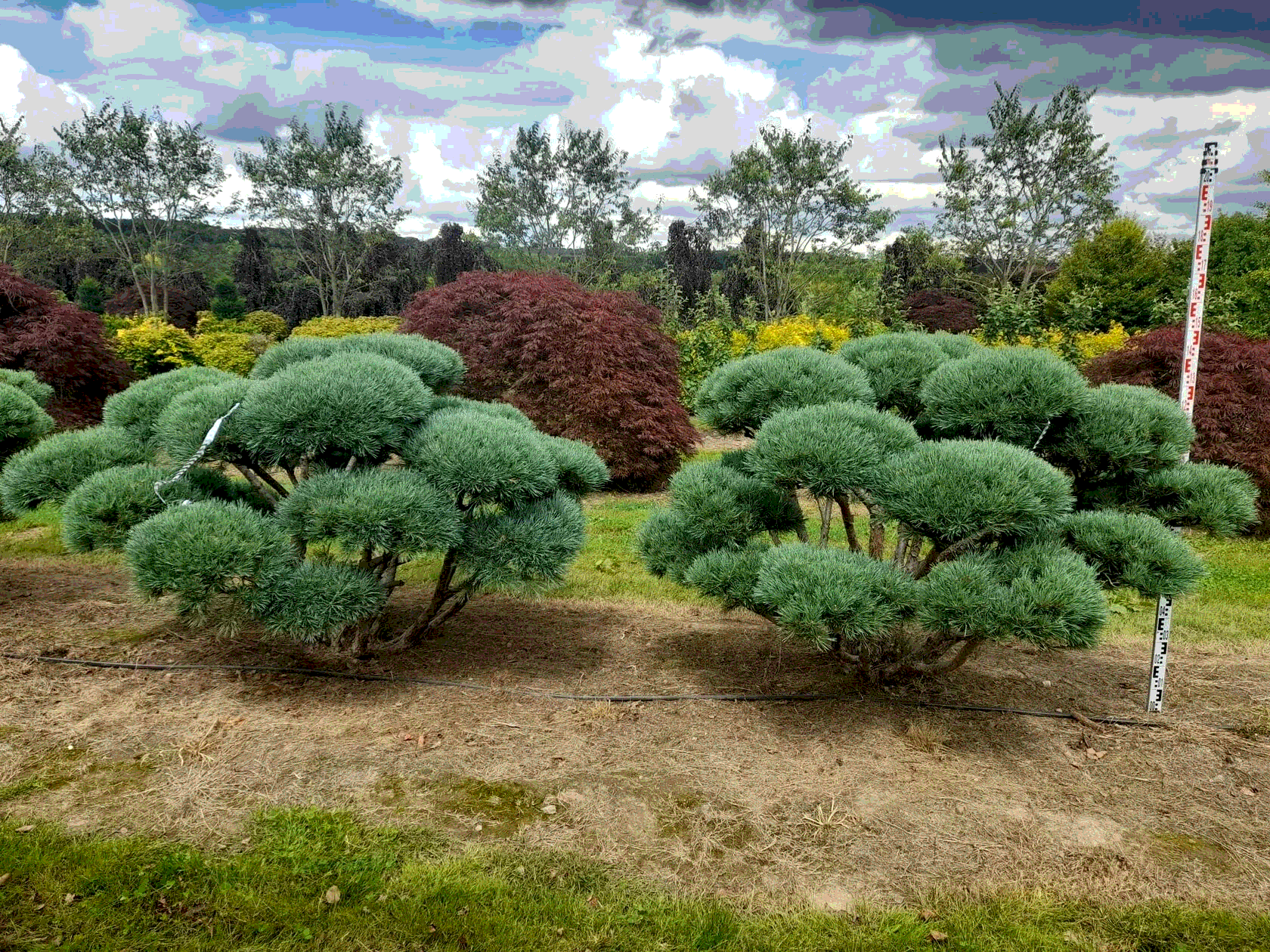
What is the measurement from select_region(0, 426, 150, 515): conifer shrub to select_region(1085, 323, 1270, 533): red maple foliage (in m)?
7.23

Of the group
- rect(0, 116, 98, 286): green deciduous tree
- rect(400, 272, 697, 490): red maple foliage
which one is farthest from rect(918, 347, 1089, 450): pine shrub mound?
rect(0, 116, 98, 286): green deciduous tree

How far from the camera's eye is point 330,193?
72.7ft

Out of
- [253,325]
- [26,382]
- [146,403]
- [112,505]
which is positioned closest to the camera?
[112,505]

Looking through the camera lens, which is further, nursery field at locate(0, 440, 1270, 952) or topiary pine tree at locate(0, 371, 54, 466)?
topiary pine tree at locate(0, 371, 54, 466)

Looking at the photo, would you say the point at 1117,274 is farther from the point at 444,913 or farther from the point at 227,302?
the point at 227,302

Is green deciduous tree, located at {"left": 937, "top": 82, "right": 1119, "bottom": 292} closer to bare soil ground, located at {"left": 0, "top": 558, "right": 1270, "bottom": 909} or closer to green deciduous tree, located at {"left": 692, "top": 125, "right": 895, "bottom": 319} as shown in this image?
green deciduous tree, located at {"left": 692, "top": 125, "right": 895, "bottom": 319}

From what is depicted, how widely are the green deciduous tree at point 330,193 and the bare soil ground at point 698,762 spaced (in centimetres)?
2022

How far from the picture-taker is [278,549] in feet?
10.8

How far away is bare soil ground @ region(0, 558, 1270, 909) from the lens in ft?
8.58

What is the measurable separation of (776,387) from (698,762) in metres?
A: 1.65

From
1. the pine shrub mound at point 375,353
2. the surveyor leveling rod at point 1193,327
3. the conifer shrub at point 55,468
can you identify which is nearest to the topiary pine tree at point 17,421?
the conifer shrub at point 55,468

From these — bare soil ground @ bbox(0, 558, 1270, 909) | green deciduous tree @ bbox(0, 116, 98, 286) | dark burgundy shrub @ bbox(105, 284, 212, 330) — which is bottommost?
bare soil ground @ bbox(0, 558, 1270, 909)

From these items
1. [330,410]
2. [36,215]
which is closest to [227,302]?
[36,215]

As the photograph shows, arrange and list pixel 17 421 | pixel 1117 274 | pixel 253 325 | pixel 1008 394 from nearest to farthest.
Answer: pixel 1008 394
pixel 17 421
pixel 1117 274
pixel 253 325
